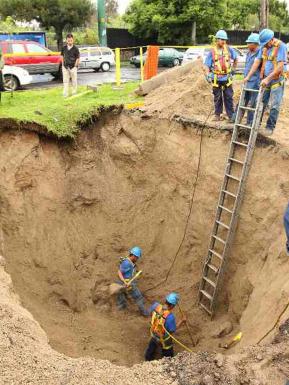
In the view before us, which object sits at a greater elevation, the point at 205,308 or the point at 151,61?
the point at 151,61

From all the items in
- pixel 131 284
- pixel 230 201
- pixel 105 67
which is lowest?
pixel 131 284

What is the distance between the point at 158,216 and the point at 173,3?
26.6 meters

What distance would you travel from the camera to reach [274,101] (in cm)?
827

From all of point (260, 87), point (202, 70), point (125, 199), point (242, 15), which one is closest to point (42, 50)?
point (202, 70)

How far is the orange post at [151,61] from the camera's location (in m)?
14.4

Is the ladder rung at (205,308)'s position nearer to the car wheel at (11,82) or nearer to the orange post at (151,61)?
the orange post at (151,61)

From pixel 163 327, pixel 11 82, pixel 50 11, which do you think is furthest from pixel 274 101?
pixel 50 11

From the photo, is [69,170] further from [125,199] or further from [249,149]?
[249,149]

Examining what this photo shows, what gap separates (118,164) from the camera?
10648mm

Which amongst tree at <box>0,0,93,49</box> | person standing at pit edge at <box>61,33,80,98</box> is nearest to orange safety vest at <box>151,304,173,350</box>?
person standing at pit edge at <box>61,33,80,98</box>

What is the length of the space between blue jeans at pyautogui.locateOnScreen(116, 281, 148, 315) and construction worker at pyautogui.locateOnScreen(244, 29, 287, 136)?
13.9 ft

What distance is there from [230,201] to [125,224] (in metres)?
2.83

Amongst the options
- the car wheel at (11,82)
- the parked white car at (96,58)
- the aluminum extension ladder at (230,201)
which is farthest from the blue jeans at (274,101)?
the parked white car at (96,58)

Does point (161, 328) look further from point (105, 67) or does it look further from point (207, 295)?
point (105, 67)
